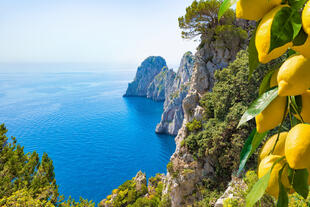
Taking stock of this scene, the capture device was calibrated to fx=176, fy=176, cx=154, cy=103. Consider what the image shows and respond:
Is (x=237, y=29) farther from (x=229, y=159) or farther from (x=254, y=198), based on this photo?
(x=254, y=198)

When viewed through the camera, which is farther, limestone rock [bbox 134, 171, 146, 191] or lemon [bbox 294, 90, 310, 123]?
limestone rock [bbox 134, 171, 146, 191]

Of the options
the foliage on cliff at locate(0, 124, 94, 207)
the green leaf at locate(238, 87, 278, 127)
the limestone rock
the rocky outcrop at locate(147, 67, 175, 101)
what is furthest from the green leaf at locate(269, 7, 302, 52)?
the rocky outcrop at locate(147, 67, 175, 101)

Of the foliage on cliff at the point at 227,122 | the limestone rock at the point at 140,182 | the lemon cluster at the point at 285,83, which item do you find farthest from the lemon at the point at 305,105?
the limestone rock at the point at 140,182

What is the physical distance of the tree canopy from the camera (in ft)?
44.7

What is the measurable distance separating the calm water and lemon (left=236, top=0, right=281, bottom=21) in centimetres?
3078

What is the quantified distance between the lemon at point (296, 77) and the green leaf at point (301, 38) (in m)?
0.06

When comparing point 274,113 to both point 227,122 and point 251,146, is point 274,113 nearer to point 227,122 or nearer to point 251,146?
point 251,146

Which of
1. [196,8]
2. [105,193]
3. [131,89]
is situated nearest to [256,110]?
[196,8]

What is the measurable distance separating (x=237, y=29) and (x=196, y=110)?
7.31m

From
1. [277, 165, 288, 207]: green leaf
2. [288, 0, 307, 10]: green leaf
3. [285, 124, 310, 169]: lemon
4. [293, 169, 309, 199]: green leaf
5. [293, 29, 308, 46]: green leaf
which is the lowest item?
[277, 165, 288, 207]: green leaf

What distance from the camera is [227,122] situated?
10.3 metres

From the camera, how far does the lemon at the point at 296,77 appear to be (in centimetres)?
42

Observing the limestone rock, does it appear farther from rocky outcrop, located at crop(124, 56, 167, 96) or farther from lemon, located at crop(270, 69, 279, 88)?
rocky outcrop, located at crop(124, 56, 167, 96)

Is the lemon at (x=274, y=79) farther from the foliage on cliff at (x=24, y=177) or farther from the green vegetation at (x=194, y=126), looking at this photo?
the green vegetation at (x=194, y=126)
